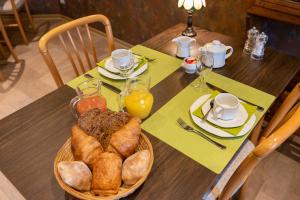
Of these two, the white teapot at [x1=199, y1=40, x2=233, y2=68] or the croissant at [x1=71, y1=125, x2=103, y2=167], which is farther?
the white teapot at [x1=199, y1=40, x2=233, y2=68]

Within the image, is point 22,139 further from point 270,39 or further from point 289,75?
point 270,39

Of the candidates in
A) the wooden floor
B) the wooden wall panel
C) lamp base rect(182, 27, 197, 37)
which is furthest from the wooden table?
the wooden floor

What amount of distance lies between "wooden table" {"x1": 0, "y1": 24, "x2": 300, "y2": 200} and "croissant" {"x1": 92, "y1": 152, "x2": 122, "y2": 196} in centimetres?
10

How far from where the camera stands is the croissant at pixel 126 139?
2.54 ft

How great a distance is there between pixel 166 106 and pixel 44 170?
0.51 meters

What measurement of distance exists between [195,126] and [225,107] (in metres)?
0.13

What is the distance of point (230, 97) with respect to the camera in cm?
102

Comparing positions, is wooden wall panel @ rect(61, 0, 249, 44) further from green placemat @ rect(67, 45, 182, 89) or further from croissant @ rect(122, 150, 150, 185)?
croissant @ rect(122, 150, 150, 185)

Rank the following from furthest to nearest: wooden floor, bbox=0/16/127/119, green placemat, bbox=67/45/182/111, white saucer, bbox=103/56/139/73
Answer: wooden floor, bbox=0/16/127/119
white saucer, bbox=103/56/139/73
green placemat, bbox=67/45/182/111

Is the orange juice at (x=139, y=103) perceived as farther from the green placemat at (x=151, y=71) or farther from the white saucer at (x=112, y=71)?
the white saucer at (x=112, y=71)

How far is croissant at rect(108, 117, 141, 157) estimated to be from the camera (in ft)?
2.54

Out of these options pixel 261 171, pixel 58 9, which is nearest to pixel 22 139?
pixel 261 171

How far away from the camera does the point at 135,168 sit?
2.39 feet

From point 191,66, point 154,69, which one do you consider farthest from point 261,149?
point 154,69
